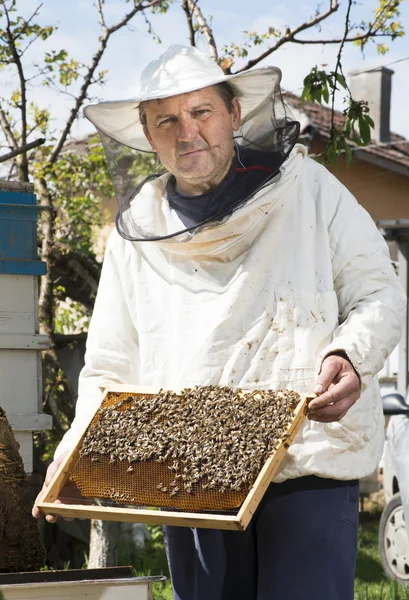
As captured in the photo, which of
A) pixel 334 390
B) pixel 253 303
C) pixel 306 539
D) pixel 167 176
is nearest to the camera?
pixel 334 390

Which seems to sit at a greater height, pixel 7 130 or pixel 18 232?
pixel 7 130

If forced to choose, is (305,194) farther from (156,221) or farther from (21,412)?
(21,412)

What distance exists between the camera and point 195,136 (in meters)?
2.39

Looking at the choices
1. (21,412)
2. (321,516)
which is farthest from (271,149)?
(21,412)

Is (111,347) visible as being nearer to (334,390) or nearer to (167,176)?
(167,176)

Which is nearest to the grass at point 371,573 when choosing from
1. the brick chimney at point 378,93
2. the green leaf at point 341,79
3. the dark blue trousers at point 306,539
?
the dark blue trousers at point 306,539

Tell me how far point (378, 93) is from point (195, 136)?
14.5 m

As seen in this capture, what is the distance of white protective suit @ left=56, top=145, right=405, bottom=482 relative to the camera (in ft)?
7.32

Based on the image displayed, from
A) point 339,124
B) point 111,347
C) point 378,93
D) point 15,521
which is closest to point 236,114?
point 111,347

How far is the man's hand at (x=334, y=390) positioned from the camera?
2.06 metres

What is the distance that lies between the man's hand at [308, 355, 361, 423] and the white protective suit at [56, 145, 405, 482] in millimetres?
44

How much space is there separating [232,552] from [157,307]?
70cm

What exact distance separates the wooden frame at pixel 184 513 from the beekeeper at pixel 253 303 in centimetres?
10

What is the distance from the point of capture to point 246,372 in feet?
7.49
